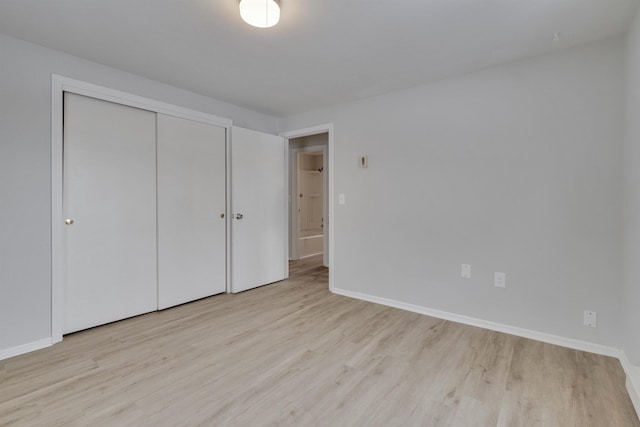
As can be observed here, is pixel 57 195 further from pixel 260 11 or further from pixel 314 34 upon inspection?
pixel 314 34

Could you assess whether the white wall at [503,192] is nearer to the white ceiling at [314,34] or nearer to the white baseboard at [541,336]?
the white baseboard at [541,336]

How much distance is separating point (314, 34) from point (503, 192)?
1.97 metres

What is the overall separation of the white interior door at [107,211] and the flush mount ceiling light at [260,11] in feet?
5.56

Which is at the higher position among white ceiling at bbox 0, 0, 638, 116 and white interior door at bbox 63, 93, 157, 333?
white ceiling at bbox 0, 0, 638, 116

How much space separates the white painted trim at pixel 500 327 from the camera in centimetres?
217

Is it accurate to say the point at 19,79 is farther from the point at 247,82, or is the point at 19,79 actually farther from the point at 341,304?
the point at 341,304

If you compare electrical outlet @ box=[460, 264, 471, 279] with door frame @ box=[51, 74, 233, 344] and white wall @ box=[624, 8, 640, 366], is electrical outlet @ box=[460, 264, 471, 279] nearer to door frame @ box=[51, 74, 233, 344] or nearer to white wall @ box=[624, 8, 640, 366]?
white wall @ box=[624, 8, 640, 366]

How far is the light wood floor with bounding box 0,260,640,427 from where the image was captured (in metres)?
1.54

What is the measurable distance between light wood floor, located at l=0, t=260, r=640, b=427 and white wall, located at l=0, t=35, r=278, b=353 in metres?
0.31

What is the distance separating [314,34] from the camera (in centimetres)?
→ 210

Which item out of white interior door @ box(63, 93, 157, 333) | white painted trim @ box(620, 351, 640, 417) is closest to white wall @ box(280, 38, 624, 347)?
white painted trim @ box(620, 351, 640, 417)

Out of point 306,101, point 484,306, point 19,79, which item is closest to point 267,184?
point 306,101

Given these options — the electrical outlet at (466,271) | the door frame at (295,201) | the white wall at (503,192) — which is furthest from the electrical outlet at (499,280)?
the door frame at (295,201)

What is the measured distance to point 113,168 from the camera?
8.76 ft
